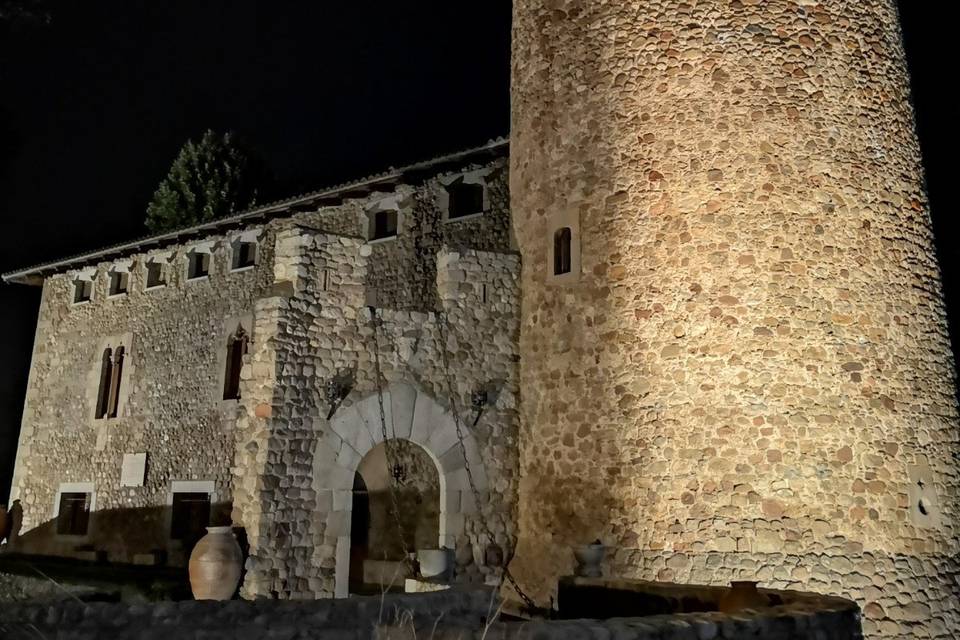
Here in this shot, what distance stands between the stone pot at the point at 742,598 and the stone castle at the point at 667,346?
78.2 inches

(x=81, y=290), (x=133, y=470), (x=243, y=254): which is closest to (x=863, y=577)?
(x=243, y=254)

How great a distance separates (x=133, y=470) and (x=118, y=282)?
4271 millimetres

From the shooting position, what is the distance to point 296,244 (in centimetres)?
929

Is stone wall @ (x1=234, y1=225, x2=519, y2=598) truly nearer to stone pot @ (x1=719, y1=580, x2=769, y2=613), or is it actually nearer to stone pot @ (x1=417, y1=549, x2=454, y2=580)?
stone pot @ (x1=417, y1=549, x2=454, y2=580)

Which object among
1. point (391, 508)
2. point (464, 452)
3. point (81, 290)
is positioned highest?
point (81, 290)

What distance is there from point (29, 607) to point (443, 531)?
16.8ft

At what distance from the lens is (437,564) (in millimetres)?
8609

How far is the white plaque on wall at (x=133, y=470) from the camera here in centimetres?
1489

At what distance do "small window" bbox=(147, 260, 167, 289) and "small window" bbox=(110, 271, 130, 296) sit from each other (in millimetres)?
850

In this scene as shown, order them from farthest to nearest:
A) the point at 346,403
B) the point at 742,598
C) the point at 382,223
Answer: the point at 382,223 < the point at 346,403 < the point at 742,598

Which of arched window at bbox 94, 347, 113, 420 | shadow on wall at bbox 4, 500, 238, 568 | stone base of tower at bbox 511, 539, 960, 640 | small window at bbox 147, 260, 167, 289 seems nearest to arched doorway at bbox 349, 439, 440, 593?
shadow on wall at bbox 4, 500, 238, 568

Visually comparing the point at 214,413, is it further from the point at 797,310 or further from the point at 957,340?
the point at 957,340

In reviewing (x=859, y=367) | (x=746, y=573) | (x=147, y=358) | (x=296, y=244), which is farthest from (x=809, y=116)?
(x=147, y=358)

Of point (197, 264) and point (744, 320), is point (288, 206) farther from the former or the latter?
point (744, 320)
